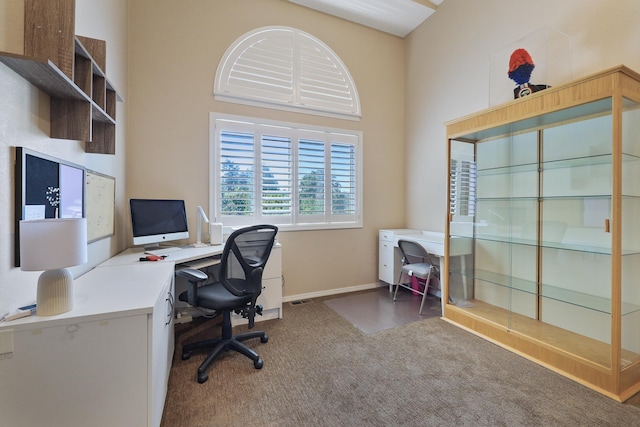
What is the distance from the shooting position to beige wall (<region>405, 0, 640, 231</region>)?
7.13ft

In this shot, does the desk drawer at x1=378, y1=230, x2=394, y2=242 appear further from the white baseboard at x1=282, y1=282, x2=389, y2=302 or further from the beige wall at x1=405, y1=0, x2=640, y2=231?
the white baseboard at x1=282, y1=282, x2=389, y2=302

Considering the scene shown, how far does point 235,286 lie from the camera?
7.00 ft

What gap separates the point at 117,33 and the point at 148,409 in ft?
9.67

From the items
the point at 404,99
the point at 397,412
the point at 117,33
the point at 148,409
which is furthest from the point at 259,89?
the point at 397,412

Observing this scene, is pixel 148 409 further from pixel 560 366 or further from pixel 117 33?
pixel 117 33

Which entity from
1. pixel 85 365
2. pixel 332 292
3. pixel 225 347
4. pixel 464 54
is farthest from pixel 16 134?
pixel 464 54

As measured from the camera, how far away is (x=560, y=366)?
6.55ft

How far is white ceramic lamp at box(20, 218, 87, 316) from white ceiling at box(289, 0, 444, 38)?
3.68 m

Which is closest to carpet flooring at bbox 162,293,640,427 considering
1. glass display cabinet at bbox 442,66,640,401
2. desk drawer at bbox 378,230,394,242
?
glass display cabinet at bbox 442,66,640,401

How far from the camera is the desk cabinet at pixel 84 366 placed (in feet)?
3.45

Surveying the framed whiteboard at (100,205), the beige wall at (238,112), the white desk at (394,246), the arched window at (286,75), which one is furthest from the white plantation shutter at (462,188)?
the framed whiteboard at (100,205)

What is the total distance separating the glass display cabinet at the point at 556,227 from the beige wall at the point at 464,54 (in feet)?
1.94

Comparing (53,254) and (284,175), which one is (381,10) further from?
(53,254)

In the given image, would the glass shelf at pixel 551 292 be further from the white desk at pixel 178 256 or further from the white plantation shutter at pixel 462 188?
the white desk at pixel 178 256
